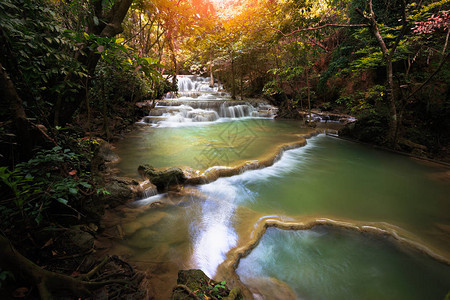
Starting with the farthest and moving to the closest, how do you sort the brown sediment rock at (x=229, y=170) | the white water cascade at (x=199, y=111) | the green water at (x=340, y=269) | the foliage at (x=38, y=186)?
the white water cascade at (x=199, y=111)
the brown sediment rock at (x=229, y=170)
the green water at (x=340, y=269)
the foliage at (x=38, y=186)

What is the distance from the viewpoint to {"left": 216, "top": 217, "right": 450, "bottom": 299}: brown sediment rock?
8.27 ft

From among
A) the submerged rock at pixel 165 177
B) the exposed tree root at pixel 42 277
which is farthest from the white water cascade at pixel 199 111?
the exposed tree root at pixel 42 277

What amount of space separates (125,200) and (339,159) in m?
7.17

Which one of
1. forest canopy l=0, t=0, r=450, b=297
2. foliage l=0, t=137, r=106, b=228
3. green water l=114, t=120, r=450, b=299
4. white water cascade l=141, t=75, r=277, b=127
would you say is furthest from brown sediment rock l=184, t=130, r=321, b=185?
white water cascade l=141, t=75, r=277, b=127

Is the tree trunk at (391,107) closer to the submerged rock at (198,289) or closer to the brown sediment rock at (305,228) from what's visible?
the brown sediment rock at (305,228)

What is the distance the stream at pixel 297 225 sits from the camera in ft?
8.26

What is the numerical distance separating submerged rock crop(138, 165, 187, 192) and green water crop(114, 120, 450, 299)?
0.30 m

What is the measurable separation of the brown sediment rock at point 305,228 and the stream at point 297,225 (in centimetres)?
2

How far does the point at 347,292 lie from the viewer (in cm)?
241

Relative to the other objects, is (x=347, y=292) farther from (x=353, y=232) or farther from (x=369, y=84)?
(x=369, y=84)

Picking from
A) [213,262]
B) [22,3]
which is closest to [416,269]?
[213,262]

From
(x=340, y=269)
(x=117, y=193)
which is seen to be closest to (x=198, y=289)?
(x=340, y=269)

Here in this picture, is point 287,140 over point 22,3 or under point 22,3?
under

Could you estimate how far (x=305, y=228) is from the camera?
3430 mm
